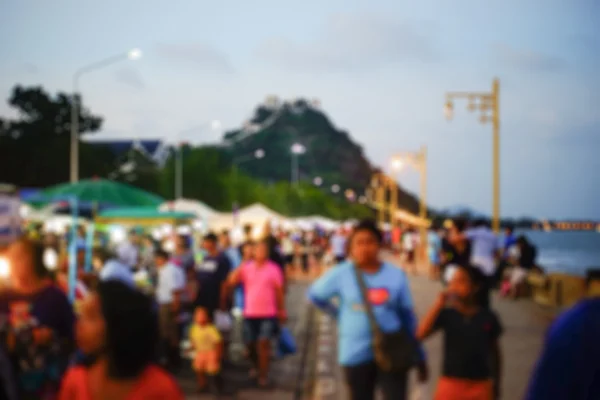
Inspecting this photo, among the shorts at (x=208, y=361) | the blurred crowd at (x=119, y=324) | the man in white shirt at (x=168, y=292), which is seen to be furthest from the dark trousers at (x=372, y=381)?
the man in white shirt at (x=168, y=292)

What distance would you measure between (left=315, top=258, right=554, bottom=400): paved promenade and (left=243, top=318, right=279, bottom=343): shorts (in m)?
0.84

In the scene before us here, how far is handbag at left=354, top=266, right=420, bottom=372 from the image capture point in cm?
615

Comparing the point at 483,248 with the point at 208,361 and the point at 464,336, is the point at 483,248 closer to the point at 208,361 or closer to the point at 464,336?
the point at 208,361

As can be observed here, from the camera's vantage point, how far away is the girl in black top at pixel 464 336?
20.5 ft

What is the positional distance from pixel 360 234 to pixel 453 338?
91cm

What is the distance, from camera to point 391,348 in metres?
6.17

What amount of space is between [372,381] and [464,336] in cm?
67

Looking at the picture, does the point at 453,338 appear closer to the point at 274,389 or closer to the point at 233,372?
the point at 274,389

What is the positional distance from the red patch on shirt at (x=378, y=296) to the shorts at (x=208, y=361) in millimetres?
4510

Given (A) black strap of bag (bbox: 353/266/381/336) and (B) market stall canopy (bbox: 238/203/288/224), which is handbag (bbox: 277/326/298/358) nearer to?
(A) black strap of bag (bbox: 353/266/381/336)

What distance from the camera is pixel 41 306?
5.48 m

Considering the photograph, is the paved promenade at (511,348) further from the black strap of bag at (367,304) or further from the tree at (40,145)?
the tree at (40,145)

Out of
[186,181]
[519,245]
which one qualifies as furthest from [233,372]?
[186,181]

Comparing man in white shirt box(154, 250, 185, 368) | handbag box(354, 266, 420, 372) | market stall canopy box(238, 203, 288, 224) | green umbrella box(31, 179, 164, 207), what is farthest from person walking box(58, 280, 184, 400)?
market stall canopy box(238, 203, 288, 224)
